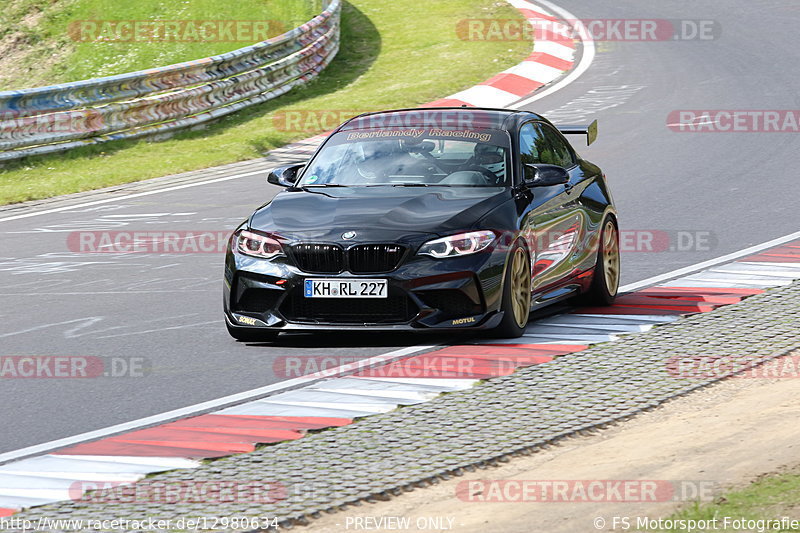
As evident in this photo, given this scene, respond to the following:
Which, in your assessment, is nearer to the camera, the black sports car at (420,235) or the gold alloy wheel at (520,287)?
the black sports car at (420,235)

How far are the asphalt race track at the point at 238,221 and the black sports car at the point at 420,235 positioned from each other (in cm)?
38

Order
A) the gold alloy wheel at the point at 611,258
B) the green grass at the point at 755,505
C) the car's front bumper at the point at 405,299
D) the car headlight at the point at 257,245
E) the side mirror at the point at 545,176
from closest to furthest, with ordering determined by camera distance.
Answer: the green grass at the point at 755,505
the car's front bumper at the point at 405,299
the car headlight at the point at 257,245
the side mirror at the point at 545,176
the gold alloy wheel at the point at 611,258

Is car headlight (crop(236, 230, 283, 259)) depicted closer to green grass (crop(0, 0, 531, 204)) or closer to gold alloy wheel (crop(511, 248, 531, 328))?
gold alloy wheel (crop(511, 248, 531, 328))

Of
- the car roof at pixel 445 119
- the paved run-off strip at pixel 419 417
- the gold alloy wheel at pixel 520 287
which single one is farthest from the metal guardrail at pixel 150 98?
the gold alloy wheel at pixel 520 287

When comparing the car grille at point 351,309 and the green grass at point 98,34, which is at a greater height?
the car grille at point 351,309

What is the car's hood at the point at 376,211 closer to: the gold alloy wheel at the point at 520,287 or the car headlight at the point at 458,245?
the car headlight at the point at 458,245

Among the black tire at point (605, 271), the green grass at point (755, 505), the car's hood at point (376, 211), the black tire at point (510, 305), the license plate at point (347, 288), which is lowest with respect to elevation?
the black tire at point (605, 271)

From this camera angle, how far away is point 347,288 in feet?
30.4

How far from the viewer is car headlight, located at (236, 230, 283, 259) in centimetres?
948

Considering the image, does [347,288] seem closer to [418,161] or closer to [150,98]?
[418,161]

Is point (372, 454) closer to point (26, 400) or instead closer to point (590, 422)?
point (590, 422)

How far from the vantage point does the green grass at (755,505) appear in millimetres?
5520

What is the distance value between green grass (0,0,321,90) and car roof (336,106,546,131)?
44.8 feet

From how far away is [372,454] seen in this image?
22.2 ft
